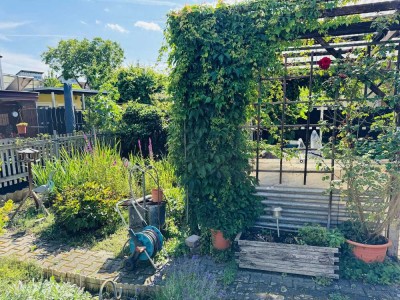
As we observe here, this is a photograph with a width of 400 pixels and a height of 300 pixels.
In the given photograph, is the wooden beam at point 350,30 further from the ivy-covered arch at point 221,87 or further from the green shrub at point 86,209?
the green shrub at point 86,209

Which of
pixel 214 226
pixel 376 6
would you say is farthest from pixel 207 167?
pixel 376 6

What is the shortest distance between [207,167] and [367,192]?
6.31 ft

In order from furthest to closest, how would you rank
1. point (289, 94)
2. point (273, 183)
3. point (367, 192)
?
point (289, 94)
point (273, 183)
point (367, 192)

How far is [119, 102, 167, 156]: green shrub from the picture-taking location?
7848 millimetres

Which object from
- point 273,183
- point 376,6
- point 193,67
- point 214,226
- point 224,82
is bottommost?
point 214,226

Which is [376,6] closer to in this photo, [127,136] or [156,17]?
[156,17]

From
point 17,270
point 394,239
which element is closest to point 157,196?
point 17,270

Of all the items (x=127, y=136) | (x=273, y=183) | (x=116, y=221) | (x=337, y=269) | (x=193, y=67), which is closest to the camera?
(x=337, y=269)

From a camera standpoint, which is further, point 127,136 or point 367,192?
point 127,136

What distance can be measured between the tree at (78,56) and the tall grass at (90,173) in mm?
24810

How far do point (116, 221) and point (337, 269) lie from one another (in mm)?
3282

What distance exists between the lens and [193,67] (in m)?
3.48

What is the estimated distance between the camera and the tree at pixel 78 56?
28.8 meters

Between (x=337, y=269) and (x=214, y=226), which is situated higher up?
(x=214, y=226)
